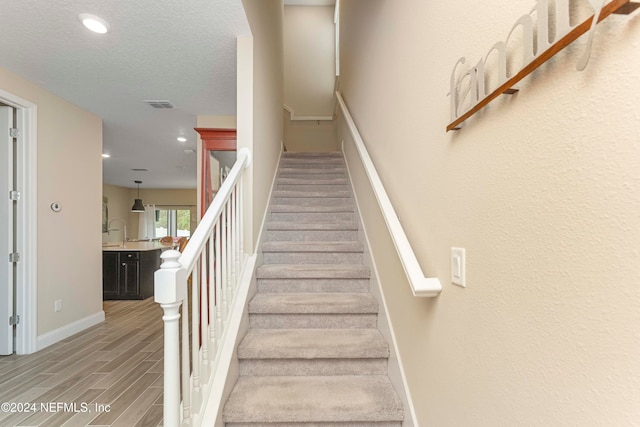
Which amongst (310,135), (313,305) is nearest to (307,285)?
(313,305)

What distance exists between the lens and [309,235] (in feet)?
9.13

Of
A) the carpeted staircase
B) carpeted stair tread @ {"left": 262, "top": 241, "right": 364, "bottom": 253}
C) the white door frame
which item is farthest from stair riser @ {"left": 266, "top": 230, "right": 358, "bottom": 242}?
the white door frame

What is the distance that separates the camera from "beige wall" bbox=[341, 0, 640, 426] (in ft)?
1.73

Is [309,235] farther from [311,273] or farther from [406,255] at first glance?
[406,255]

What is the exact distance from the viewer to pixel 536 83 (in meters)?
0.69

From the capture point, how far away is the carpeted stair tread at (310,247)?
250 cm

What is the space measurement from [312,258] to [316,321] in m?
0.66

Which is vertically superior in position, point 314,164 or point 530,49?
point 314,164

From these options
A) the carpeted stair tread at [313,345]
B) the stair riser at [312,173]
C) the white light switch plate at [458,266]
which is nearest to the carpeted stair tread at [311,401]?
the carpeted stair tread at [313,345]

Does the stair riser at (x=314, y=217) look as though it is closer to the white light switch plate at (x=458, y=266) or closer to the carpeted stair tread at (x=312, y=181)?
the carpeted stair tread at (x=312, y=181)

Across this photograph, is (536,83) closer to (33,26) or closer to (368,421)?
(368,421)

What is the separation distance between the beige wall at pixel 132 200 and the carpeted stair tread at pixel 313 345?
30.9ft

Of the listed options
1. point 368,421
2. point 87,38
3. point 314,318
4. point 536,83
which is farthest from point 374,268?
point 87,38

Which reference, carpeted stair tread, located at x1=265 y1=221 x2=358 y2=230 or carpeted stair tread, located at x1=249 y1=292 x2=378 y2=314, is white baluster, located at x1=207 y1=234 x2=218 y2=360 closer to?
carpeted stair tread, located at x1=249 y1=292 x2=378 y2=314
